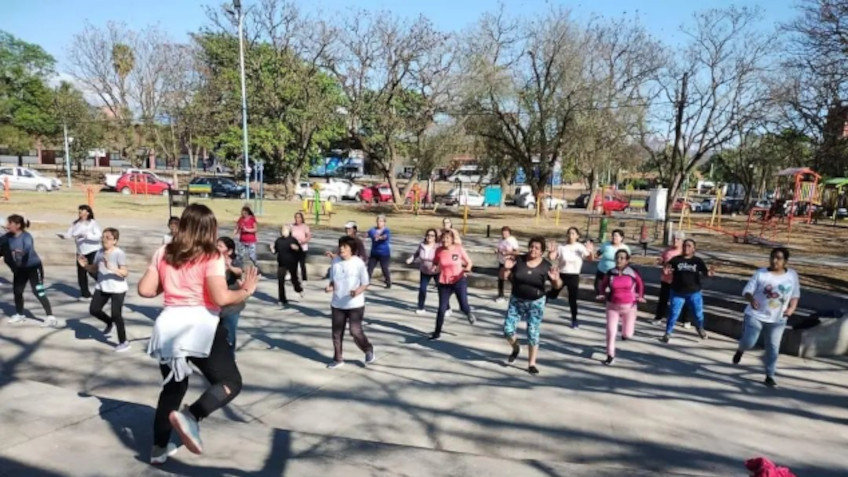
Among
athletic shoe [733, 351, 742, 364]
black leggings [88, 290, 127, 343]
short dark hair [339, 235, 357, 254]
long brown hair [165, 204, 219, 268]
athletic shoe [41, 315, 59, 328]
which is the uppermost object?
long brown hair [165, 204, 219, 268]

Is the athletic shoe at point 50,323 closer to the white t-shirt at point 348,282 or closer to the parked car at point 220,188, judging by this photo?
the white t-shirt at point 348,282

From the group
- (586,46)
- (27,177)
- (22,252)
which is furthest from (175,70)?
(22,252)

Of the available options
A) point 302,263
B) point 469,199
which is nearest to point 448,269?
point 302,263

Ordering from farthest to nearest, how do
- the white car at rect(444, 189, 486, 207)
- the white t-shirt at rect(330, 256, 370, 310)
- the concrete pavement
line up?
1. the white car at rect(444, 189, 486, 207)
2. the white t-shirt at rect(330, 256, 370, 310)
3. the concrete pavement

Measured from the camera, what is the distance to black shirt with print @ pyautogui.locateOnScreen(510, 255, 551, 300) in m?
6.29

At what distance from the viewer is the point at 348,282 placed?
6266 millimetres

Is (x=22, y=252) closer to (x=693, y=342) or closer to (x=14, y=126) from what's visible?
(x=693, y=342)

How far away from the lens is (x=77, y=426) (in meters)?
4.30

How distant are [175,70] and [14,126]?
16529 millimetres

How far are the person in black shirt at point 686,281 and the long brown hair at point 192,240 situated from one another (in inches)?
264

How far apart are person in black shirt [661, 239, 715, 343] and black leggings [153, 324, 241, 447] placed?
657 centimetres

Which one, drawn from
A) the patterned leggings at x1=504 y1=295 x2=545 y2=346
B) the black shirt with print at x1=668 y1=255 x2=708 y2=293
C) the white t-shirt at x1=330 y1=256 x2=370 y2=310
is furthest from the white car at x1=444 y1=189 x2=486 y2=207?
the white t-shirt at x1=330 y1=256 x2=370 y2=310

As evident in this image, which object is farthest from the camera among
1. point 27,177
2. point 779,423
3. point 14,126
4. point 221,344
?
point 14,126

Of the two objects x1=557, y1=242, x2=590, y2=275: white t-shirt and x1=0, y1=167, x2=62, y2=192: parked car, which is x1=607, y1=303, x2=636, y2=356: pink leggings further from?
x1=0, y1=167, x2=62, y2=192: parked car
